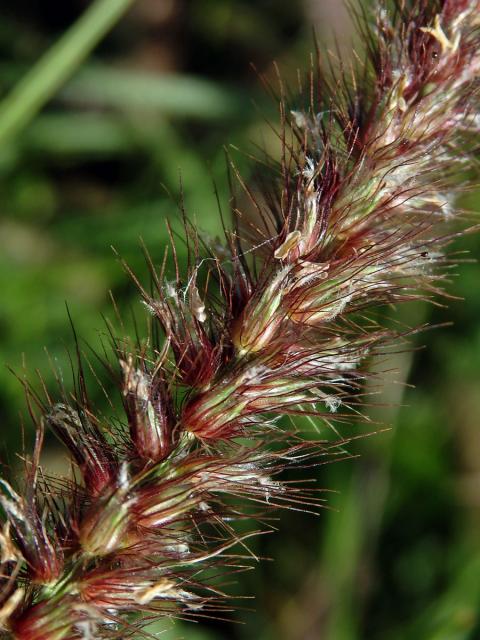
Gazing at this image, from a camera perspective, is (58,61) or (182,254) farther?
(182,254)

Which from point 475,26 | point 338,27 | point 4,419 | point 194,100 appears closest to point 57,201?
point 194,100

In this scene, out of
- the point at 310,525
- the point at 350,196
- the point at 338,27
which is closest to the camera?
the point at 350,196

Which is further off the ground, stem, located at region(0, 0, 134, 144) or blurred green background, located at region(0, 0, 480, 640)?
stem, located at region(0, 0, 134, 144)

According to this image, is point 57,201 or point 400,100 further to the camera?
point 57,201

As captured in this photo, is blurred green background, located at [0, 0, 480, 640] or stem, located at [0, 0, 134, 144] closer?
stem, located at [0, 0, 134, 144]

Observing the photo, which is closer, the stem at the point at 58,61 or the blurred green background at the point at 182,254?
the stem at the point at 58,61

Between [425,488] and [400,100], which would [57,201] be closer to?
[425,488]

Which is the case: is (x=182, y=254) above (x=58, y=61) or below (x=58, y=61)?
below

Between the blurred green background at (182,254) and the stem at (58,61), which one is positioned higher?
the stem at (58,61)
